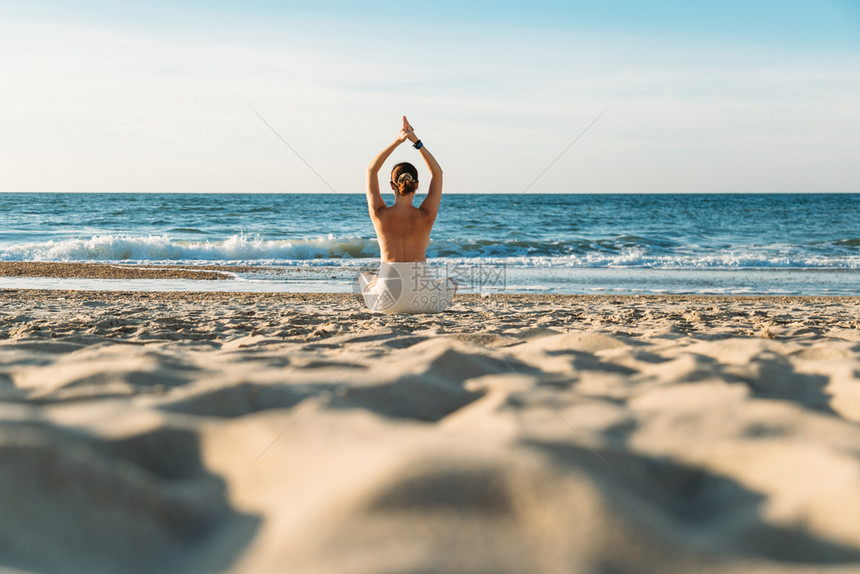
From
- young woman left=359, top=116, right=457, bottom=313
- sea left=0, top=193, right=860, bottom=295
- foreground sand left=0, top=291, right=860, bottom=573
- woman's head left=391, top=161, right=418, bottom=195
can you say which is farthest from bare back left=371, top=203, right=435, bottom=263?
foreground sand left=0, top=291, right=860, bottom=573

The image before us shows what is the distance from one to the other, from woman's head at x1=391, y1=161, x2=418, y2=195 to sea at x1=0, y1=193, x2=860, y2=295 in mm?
724

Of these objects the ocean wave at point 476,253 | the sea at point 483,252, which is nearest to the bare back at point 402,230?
the sea at point 483,252

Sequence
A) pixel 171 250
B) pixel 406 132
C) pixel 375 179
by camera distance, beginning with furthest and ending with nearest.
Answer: pixel 171 250 → pixel 375 179 → pixel 406 132

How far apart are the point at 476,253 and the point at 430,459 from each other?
1324cm

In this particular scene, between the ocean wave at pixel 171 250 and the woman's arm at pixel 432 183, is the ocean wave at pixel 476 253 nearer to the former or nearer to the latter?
the ocean wave at pixel 171 250

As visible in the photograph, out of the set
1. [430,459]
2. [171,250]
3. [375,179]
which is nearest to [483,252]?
[171,250]

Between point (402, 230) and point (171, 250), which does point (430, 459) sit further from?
point (171, 250)

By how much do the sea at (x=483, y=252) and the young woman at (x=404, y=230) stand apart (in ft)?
0.93

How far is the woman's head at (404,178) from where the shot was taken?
4469mm

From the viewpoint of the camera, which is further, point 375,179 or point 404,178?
point 375,179

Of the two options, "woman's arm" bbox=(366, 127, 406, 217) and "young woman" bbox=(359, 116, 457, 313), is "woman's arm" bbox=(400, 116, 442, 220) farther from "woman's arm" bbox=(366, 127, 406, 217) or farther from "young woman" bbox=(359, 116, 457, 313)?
"woman's arm" bbox=(366, 127, 406, 217)

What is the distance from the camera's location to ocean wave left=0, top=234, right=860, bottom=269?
12.7 m

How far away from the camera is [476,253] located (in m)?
14.6

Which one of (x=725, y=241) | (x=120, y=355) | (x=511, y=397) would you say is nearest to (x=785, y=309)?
(x=511, y=397)
